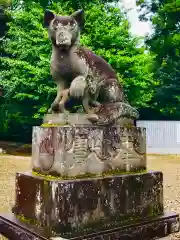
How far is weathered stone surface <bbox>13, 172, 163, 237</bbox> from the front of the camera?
8.84ft

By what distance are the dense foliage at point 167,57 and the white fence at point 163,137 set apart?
2.11ft

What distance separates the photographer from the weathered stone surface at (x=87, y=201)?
2.69 metres

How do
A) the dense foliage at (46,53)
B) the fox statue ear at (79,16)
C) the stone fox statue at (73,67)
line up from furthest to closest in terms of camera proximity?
the dense foliage at (46,53) → the fox statue ear at (79,16) → the stone fox statue at (73,67)

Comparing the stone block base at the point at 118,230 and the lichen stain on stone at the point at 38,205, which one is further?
the lichen stain on stone at the point at 38,205

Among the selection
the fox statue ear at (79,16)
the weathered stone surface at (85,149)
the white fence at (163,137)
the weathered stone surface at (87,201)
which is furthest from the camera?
the white fence at (163,137)

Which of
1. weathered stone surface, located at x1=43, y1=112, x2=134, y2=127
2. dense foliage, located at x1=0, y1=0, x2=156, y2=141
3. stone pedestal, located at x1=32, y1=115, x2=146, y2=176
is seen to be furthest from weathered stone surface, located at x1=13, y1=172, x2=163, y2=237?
dense foliage, located at x1=0, y1=0, x2=156, y2=141

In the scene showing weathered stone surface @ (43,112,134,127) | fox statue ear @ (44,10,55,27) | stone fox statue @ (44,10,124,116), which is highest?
fox statue ear @ (44,10,55,27)

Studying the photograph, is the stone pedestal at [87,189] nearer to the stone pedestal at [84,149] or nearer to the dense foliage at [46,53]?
the stone pedestal at [84,149]

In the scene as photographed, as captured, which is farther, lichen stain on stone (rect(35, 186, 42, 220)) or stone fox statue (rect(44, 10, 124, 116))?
stone fox statue (rect(44, 10, 124, 116))

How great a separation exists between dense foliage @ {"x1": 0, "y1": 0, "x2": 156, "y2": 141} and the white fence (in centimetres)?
261

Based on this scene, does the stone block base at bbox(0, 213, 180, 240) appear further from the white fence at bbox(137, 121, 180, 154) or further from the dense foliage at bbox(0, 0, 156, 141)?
the white fence at bbox(137, 121, 180, 154)

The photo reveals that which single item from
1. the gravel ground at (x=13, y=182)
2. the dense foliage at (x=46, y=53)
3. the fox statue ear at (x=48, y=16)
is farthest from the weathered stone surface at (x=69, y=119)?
the dense foliage at (x=46, y=53)

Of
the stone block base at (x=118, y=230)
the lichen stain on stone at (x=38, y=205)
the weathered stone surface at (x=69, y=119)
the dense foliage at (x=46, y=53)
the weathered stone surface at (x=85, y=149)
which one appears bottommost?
the stone block base at (x=118, y=230)

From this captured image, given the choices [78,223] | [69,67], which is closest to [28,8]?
[69,67]
